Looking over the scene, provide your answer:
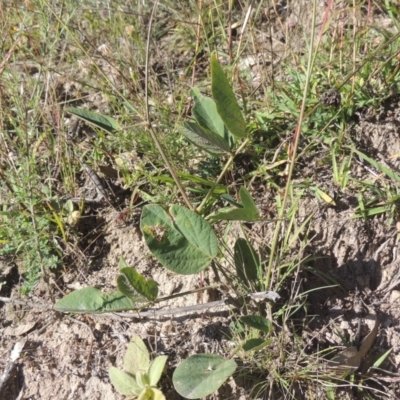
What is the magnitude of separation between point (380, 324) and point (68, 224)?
1.05 metres

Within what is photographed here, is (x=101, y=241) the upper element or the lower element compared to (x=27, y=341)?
upper

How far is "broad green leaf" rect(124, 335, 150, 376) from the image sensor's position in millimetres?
1592

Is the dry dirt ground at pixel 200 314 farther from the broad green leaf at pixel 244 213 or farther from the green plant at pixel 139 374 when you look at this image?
the broad green leaf at pixel 244 213

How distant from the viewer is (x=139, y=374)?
5.04ft

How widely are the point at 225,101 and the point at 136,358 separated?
2.51 feet

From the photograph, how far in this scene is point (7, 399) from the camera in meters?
1.74

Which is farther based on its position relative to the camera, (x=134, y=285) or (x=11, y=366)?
(x=11, y=366)

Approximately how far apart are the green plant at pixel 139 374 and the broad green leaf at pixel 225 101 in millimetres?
649

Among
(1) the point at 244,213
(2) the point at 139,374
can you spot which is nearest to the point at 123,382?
(2) the point at 139,374

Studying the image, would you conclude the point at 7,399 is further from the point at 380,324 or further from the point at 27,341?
the point at 380,324

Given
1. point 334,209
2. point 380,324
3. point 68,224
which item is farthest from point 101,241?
point 380,324

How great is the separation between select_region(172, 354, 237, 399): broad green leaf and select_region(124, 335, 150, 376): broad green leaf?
17 centimetres

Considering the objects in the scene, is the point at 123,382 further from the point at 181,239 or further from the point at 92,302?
the point at 181,239

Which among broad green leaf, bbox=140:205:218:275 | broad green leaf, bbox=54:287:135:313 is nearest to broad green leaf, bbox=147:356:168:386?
broad green leaf, bbox=54:287:135:313
